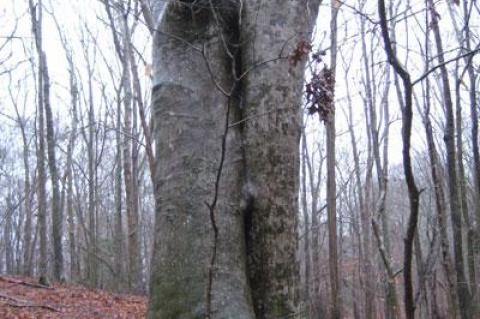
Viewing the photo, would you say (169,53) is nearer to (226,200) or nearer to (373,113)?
(226,200)

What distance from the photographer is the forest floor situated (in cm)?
672

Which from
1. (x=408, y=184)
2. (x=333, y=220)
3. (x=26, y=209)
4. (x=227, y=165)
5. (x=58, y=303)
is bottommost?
(x=58, y=303)

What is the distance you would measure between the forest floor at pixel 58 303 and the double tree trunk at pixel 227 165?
5.04 m

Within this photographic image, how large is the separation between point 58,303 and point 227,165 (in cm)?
645

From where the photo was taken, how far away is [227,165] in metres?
2.41

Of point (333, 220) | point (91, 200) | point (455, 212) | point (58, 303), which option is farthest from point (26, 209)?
point (455, 212)

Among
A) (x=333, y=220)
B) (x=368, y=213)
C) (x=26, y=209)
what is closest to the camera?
(x=333, y=220)

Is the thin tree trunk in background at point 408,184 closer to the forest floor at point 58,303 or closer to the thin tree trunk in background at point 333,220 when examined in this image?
the forest floor at point 58,303

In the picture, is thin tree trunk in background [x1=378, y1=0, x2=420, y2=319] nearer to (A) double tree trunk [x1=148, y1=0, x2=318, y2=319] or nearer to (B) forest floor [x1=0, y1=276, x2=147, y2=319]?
(A) double tree trunk [x1=148, y1=0, x2=318, y2=319]

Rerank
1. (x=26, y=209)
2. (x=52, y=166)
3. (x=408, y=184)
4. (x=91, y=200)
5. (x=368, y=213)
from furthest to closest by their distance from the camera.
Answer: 1. (x=26, y=209)
2. (x=91, y=200)
3. (x=368, y=213)
4. (x=52, y=166)
5. (x=408, y=184)

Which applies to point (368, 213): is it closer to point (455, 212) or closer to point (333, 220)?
point (333, 220)

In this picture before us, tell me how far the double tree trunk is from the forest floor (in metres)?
5.04

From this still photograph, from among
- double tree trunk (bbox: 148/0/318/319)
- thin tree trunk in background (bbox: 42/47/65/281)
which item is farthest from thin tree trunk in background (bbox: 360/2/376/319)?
double tree trunk (bbox: 148/0/318/319)

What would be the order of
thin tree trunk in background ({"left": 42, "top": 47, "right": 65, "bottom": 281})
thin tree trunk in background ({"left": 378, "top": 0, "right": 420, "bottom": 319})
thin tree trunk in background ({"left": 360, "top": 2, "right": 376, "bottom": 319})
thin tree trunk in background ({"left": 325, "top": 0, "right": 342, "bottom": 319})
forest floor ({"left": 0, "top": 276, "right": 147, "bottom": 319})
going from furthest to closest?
thin tree trunk in background ({"left": 360, "top": 2, "right": 376, "bottom": 319}) < thin tree trunk in background ({"left": 42, "top": 47, "right": 65, "bottom": 281}) < thin tree trunk in background ({"left": 325, "top": 0, "right": 342, "bottom": 319}) < forest floor ({"left": 0, "top": 276, "right": 147, "bottom": 319}) < thin tree trunk in background ({"left": 378, "top": 0, "right": 420, "bottom": 319})
